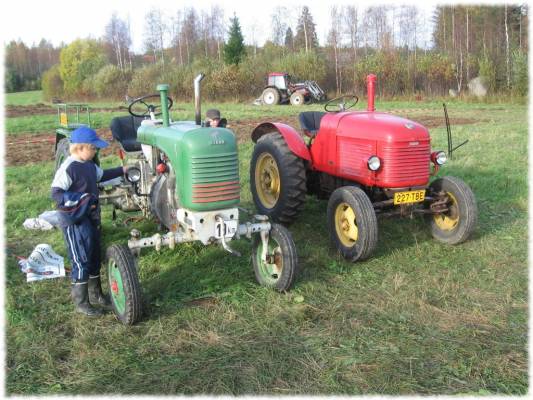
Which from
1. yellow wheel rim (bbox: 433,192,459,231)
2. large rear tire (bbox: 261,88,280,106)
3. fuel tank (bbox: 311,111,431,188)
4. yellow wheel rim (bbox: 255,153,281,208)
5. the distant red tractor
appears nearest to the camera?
fuel tank (bbox: 311,111,431,188)

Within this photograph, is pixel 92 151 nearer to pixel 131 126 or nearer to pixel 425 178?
pixel 131 126

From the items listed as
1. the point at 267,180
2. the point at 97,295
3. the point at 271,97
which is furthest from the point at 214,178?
the point at 271,97

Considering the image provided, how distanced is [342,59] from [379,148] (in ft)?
81.2

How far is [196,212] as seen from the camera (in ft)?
12.0

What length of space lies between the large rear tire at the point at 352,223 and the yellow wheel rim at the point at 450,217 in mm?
1044

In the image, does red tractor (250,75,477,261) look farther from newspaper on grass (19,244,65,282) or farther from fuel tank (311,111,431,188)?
newspaper on grass (19,244,65,282)

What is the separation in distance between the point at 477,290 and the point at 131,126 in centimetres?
403

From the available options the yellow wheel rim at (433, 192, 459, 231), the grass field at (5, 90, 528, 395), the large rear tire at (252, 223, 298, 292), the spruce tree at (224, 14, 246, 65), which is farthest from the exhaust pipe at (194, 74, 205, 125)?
the spruce tree at (224, 14, 246, 65)

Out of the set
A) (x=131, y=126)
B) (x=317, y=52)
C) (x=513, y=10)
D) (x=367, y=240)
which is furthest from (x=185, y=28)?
(x=367, y=240)

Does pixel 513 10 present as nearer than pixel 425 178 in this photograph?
No

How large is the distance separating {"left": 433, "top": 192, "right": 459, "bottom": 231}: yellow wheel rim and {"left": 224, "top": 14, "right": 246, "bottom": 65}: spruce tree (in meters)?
24.1

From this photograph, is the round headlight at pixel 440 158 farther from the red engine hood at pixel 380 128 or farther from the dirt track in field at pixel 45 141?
the dirt track in field at pixel 45 141

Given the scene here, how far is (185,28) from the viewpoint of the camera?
3628 cm

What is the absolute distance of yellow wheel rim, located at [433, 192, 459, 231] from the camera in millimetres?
4930
